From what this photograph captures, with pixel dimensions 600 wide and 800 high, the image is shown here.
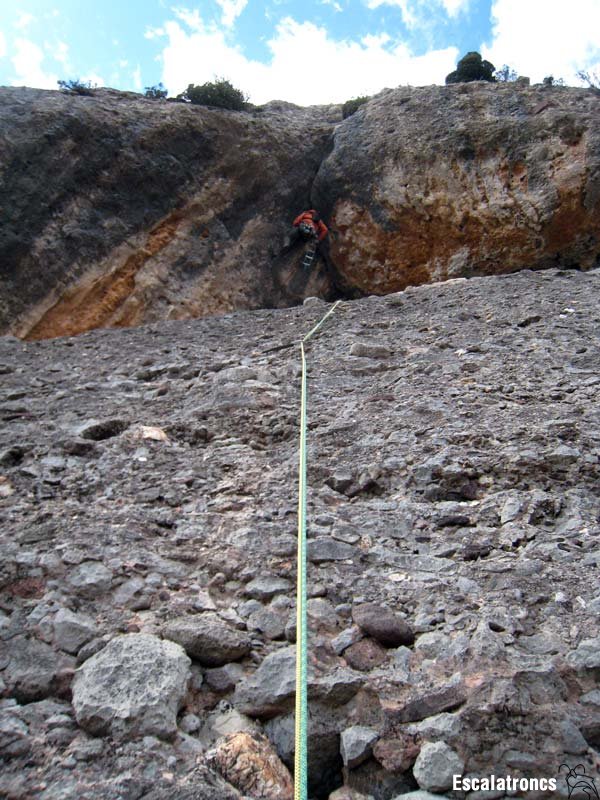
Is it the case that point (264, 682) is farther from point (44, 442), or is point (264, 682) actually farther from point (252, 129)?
point (252, 129)

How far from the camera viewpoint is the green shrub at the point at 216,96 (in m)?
12.7

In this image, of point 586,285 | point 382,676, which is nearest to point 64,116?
point 586,285

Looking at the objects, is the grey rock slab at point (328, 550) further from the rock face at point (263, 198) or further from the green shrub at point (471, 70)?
the green shrub at point (471, 70)

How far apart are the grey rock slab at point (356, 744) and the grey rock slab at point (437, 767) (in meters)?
0.18

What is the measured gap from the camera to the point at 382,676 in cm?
269

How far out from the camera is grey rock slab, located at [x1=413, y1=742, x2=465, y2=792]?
7.29ft

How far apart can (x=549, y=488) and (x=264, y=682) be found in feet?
7.07

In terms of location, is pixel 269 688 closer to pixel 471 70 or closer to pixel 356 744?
pixel 356 744

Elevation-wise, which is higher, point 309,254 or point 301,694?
point 309,254

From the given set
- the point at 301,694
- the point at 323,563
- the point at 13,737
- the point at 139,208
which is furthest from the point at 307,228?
the point at 13,737

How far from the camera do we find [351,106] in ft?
44.8

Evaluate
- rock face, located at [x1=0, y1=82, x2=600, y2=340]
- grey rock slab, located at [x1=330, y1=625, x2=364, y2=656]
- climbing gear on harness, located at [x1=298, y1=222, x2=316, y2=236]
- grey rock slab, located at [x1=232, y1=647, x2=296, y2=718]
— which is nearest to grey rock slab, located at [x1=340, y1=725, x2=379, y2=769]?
grey rock slab, located at [x1=232, y1=647, x2=296, y2=718]

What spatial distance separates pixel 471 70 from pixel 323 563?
14.3 meters

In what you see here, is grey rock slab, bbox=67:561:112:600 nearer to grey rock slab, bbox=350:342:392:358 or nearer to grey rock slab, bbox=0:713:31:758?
grey rock slab, bbox=0:713:31:758
